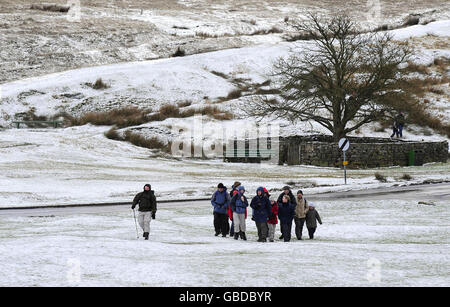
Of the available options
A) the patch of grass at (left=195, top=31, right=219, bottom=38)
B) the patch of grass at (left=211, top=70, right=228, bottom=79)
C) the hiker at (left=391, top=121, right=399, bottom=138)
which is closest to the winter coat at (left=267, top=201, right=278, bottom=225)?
the hiker at (left=391, top=121, right=399, bottom=138)

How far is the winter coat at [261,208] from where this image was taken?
19141mm

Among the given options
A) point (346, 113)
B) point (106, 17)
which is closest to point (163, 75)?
point (346, 113)

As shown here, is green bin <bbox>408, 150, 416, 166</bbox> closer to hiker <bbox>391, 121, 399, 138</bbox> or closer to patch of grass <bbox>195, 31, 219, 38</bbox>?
hiker <bbox>391, 121, 399, 138</bbox>

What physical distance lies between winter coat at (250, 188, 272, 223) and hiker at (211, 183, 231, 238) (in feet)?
3.88

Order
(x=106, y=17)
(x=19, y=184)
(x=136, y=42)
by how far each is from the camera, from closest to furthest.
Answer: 1. (x=19, y=184)
2. (x=136, y=42)
3. (x=106, y=17)

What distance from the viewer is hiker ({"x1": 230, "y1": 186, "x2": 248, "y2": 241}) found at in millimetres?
19484

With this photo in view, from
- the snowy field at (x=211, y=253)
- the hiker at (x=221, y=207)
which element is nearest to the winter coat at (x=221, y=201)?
the hiker at (x=221, y=207)

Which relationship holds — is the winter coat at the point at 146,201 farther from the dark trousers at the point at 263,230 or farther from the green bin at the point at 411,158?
the green bin at the point at 411,158

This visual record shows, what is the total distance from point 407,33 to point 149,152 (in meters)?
52.1

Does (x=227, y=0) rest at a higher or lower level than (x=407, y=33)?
higher

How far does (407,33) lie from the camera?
9219 centimetres

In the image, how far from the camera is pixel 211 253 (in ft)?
55.0

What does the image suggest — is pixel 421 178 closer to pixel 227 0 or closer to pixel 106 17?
pixel 106 17

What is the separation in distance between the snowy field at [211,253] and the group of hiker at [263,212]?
497 mm
